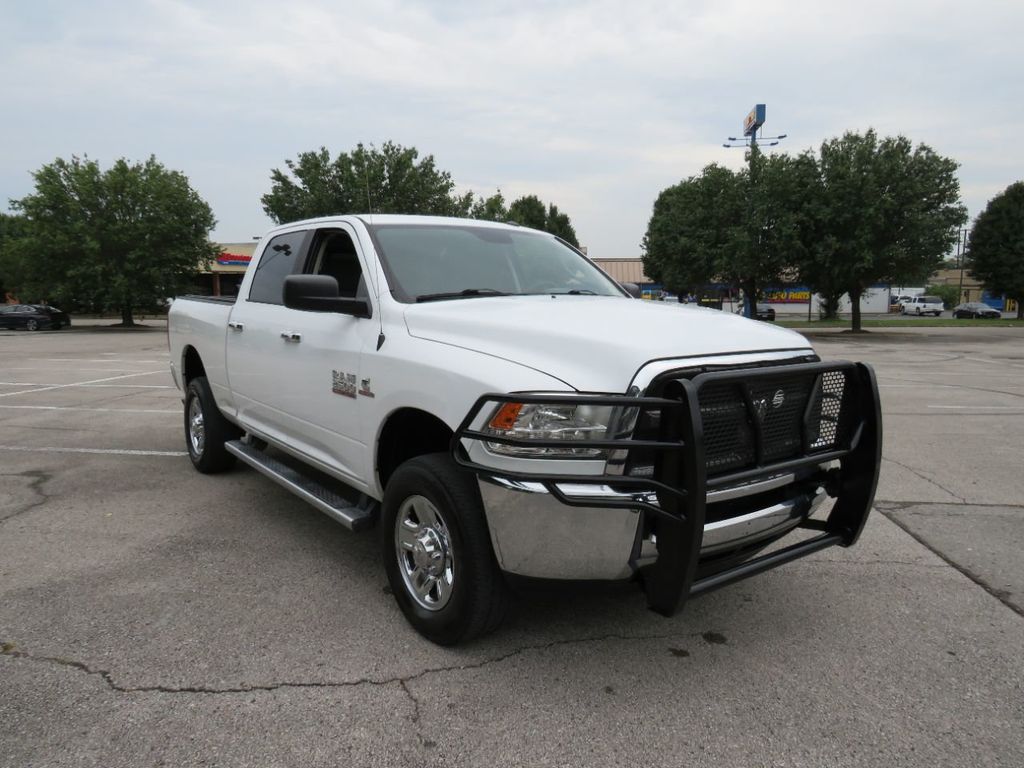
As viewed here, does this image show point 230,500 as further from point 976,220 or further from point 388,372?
point 976,220

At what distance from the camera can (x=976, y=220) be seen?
1945 inches

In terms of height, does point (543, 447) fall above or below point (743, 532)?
above

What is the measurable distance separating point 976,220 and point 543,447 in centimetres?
5819

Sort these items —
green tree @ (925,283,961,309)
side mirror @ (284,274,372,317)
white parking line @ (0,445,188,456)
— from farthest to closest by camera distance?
green tree @ (925,283,961,309) < white parking line @ (0,445,188,456) < side mirror @ (284,274,372,317)

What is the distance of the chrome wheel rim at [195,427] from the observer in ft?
19.7

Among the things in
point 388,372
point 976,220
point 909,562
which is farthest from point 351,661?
point 976,220

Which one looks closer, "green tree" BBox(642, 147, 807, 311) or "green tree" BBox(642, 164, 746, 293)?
"green tree" BBox(642, 147, 807, 311)

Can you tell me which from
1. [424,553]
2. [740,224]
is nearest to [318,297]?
[424,553]

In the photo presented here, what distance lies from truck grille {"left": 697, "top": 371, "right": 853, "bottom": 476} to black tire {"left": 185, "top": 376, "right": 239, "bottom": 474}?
4.33 meters

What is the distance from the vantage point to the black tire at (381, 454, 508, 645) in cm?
275

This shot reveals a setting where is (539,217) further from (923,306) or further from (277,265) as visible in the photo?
(277,265)

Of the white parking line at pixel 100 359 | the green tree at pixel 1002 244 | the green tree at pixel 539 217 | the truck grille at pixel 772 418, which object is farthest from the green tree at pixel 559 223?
the truck grille at pixel 772 418

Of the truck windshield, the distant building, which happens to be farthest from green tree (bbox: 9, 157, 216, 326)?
the truck windshield

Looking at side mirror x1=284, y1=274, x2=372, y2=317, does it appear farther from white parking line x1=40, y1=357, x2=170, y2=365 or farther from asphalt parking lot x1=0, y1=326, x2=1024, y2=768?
white parking line x1=40, y1=357, x2=170, y2=365
